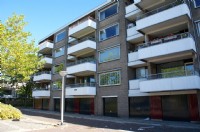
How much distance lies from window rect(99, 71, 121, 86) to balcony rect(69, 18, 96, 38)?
7.04 m

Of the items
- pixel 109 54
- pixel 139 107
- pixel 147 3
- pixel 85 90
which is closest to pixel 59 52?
pixel 85 90

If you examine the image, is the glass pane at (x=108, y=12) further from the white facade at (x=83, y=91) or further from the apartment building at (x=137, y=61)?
the white facade at (x=83, y=91)

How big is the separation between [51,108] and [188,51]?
24.9 meters

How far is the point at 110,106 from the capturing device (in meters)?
23.1

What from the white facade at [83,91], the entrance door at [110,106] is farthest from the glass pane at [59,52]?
the entrance door at [110,106]

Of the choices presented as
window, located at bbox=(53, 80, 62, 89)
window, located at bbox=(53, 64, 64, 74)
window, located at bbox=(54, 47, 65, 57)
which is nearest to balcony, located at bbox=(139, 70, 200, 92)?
window, located at bbox=(53, 64, 64, 74)

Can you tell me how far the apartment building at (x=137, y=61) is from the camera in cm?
1658

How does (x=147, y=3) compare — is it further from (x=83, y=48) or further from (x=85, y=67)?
(x=85, y=67)

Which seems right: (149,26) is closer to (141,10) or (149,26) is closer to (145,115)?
(141,10)

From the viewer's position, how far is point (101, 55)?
25266 millimetres

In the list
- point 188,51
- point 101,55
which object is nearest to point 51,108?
point 101,55

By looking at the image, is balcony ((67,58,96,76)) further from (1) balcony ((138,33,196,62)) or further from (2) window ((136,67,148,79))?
(1) balcony ((138,33,196,62))

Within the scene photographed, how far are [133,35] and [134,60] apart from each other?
9.51 ft

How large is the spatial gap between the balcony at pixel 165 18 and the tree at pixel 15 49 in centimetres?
1184
